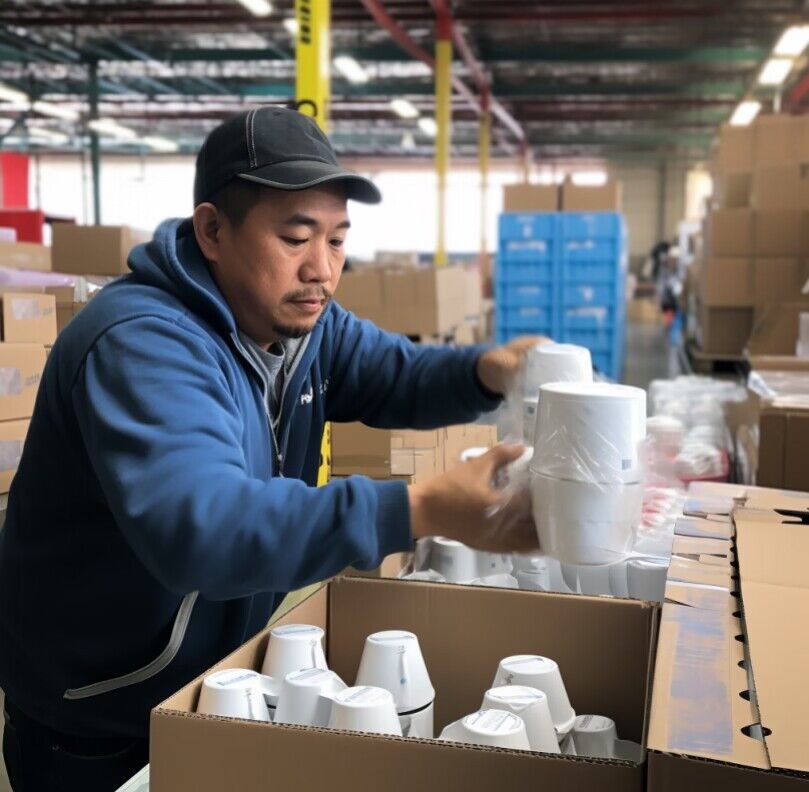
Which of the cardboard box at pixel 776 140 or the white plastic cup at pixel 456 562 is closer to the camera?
the white plastic cup at pixel 456 562

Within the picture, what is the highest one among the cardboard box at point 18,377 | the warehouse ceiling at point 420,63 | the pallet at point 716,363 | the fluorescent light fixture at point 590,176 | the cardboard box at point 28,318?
the warehouse ceiling at point 420,63

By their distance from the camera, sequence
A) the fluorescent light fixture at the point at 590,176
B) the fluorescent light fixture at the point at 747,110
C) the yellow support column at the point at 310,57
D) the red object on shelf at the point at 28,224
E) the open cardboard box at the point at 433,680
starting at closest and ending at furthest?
the open cardboard box at the point at 433,680, the yellow support column at the point at 310,57, the red object on shelf at the point at 28,224, the fluorescent light fixture at the point at 747,110, the fluorescent light fixture at the point at 590,176

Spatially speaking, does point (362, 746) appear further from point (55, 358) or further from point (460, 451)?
point (460, 451)

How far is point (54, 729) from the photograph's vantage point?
60.9 inches

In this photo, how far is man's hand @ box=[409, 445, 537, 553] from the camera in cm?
122

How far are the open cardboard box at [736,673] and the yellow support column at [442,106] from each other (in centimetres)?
980

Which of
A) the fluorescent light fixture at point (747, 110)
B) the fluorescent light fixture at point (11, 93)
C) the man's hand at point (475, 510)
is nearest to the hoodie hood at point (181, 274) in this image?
the man's hand at point (475, 510)

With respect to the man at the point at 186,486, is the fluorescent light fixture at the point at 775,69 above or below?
above

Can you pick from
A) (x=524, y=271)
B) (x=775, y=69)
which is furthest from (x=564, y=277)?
(x=775, y=69)

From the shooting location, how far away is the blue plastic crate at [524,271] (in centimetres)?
965

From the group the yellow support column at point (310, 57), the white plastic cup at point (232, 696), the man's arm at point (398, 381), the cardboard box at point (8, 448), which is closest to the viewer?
the white plastic cup at point (232, 696)

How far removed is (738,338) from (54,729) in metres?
6.17

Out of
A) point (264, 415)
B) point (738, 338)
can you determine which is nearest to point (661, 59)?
point (738, 338)

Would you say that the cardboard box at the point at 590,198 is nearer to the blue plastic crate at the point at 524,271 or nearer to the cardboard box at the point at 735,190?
the blue plastic crate at the point at 524,271
